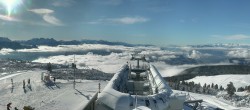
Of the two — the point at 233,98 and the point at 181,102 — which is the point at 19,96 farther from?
the point at 233,98

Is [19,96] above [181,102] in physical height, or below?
below

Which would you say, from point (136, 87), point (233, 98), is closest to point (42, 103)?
point (136, 87)

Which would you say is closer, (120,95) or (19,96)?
(120,95)

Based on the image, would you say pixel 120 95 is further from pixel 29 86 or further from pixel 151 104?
pixel 29 86

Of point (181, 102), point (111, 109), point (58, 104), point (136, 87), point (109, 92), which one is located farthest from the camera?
point (58, 104)

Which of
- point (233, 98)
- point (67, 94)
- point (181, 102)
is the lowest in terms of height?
point (233, 98)

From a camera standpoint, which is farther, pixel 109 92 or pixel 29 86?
pixel 29 86

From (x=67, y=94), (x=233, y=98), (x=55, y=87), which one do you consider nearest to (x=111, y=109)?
(x=67, y=94)

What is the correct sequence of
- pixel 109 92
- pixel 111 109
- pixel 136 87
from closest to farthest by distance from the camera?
pixel 111 109
pixel 109 92
pixel 136 87

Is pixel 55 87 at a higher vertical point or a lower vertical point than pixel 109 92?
lower
